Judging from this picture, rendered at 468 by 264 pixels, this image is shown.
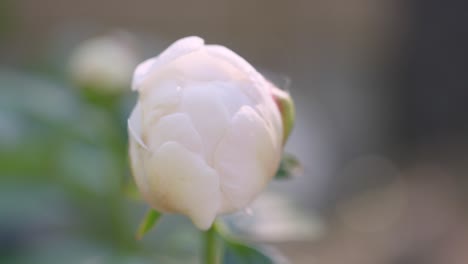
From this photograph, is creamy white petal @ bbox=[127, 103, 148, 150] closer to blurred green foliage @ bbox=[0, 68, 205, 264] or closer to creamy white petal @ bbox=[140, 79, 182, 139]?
creamy white petal @ bbox=[140, 79, 182, 139]

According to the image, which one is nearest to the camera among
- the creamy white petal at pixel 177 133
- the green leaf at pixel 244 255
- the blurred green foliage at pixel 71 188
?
the creamy white petal at pixel 177 133

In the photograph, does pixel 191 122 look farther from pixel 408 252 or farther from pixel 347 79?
pixel 347 79

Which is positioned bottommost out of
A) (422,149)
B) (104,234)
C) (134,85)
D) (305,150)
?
(422,149)

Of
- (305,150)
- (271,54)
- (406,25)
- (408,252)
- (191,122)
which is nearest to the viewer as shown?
(191,122)

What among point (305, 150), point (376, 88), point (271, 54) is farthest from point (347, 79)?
point (305, 150)

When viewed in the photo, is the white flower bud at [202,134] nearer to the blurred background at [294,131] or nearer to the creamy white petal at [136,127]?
the creamy white petal at [136,127]

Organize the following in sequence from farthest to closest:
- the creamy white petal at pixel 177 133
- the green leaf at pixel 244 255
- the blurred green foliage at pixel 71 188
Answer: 1. the blurred green foliage at pixel 71 188
2. the green leaf at pixel 244 255
3. the creamy white petal at pixel 177 133

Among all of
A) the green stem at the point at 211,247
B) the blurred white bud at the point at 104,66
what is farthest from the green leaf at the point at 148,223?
the blurred white bud at the point at 104,66

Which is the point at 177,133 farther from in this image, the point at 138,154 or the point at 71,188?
the point at 71,188
